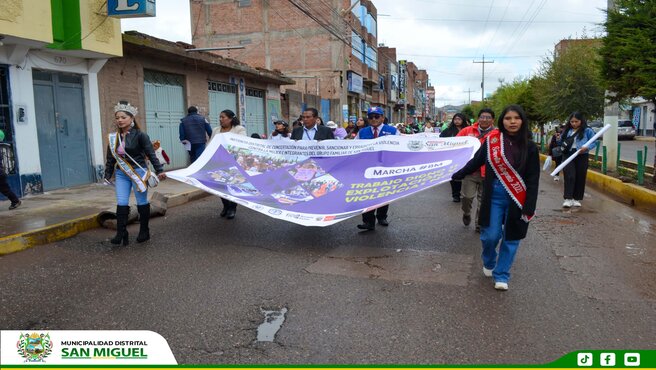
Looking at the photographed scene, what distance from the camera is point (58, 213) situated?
314 inches

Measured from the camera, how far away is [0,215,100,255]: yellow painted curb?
6.16 m

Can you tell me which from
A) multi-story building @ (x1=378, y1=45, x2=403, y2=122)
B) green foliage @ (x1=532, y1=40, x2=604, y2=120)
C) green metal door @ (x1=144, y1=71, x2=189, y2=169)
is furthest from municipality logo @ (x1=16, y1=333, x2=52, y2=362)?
multi-story building @ (x1=378, y1=45, x2=403, y2=122)

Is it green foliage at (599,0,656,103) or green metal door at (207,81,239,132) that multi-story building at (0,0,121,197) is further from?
green foliage at (599,0,656,103)

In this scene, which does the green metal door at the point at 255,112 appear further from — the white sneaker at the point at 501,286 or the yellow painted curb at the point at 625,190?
the white sneaker at the point at 501,286

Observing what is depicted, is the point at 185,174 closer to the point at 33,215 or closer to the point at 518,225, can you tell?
the point at 33,215

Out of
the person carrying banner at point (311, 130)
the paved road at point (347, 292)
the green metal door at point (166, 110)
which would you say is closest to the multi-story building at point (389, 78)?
the green metal door at point (166, 110)

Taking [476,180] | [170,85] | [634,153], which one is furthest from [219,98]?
[634,153]

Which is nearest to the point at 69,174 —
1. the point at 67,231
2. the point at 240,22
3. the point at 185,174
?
the point at 67,231

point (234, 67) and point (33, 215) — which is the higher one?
point (234, 67)

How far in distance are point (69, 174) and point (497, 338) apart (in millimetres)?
10428

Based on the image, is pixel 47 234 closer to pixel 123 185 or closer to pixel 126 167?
pixel 123 185

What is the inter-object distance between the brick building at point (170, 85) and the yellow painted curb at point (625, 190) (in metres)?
11.5

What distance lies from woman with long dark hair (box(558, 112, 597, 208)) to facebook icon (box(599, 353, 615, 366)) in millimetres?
6248

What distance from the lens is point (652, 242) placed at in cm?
668
